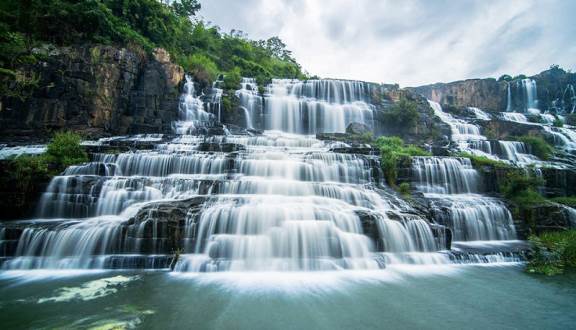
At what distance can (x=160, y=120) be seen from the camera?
1989 centimetres

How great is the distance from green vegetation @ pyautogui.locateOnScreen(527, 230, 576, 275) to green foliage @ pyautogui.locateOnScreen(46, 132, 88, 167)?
15543 millimetres

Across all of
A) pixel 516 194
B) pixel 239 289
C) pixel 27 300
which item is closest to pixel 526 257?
pixel 516 194

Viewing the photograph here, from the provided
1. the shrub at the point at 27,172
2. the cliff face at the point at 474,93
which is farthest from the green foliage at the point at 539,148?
the shrub at the point at 27,172

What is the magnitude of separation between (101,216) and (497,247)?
1269 cm

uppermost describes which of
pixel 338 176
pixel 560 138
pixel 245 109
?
pixel 245 109

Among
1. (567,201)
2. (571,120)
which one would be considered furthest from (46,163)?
(571,120)

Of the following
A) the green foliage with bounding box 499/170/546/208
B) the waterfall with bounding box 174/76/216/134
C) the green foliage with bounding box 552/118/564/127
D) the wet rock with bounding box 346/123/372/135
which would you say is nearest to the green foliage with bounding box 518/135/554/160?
the green foliage with bounding box 499/170/546/208

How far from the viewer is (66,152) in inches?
466

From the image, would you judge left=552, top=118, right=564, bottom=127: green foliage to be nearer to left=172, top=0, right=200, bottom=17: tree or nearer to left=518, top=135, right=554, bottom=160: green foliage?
left=518, top=135, right=554, bottom=160: green foliage

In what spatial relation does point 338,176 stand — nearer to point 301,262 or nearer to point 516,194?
point 301,262

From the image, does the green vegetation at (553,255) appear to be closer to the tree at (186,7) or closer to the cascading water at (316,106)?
the cascading water at (316,106)

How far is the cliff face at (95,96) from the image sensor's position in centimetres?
1625

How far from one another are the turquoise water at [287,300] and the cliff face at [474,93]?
1387 inches

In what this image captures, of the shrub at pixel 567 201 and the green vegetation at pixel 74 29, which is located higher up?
the green vegetation at pixel 74 29
